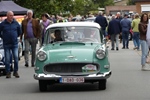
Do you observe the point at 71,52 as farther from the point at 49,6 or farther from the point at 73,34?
the point at 49,6

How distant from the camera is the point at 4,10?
2681 cm

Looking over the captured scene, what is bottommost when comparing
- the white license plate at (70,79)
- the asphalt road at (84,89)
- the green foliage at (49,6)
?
the asphalt road at (84,89)

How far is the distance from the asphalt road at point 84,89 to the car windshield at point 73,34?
1.14 metres

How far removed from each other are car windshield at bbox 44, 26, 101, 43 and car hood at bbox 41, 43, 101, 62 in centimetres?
46

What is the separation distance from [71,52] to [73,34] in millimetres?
1156

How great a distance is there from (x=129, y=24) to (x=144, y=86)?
15812 millimetres

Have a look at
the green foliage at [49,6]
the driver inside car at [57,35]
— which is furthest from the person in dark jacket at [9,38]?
the green foliage at [49,6]

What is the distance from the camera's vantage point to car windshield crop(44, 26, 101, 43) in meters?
13.9

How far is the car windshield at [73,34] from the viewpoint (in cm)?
1393

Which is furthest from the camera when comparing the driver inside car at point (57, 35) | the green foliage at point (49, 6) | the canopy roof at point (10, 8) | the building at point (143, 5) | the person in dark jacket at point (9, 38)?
the building at point (143, 5)

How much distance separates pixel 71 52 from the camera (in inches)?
506

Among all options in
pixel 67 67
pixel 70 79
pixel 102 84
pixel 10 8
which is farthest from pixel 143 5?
pixel 70 79

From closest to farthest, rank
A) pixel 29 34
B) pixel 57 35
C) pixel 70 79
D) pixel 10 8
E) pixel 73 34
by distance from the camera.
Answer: pixel 70 79, pixel 73 34, pixel 57 35, pixel 29 34, pixel 10 8

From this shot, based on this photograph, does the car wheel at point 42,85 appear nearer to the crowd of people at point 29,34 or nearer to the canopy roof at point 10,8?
the crowd of people at point 29,34
